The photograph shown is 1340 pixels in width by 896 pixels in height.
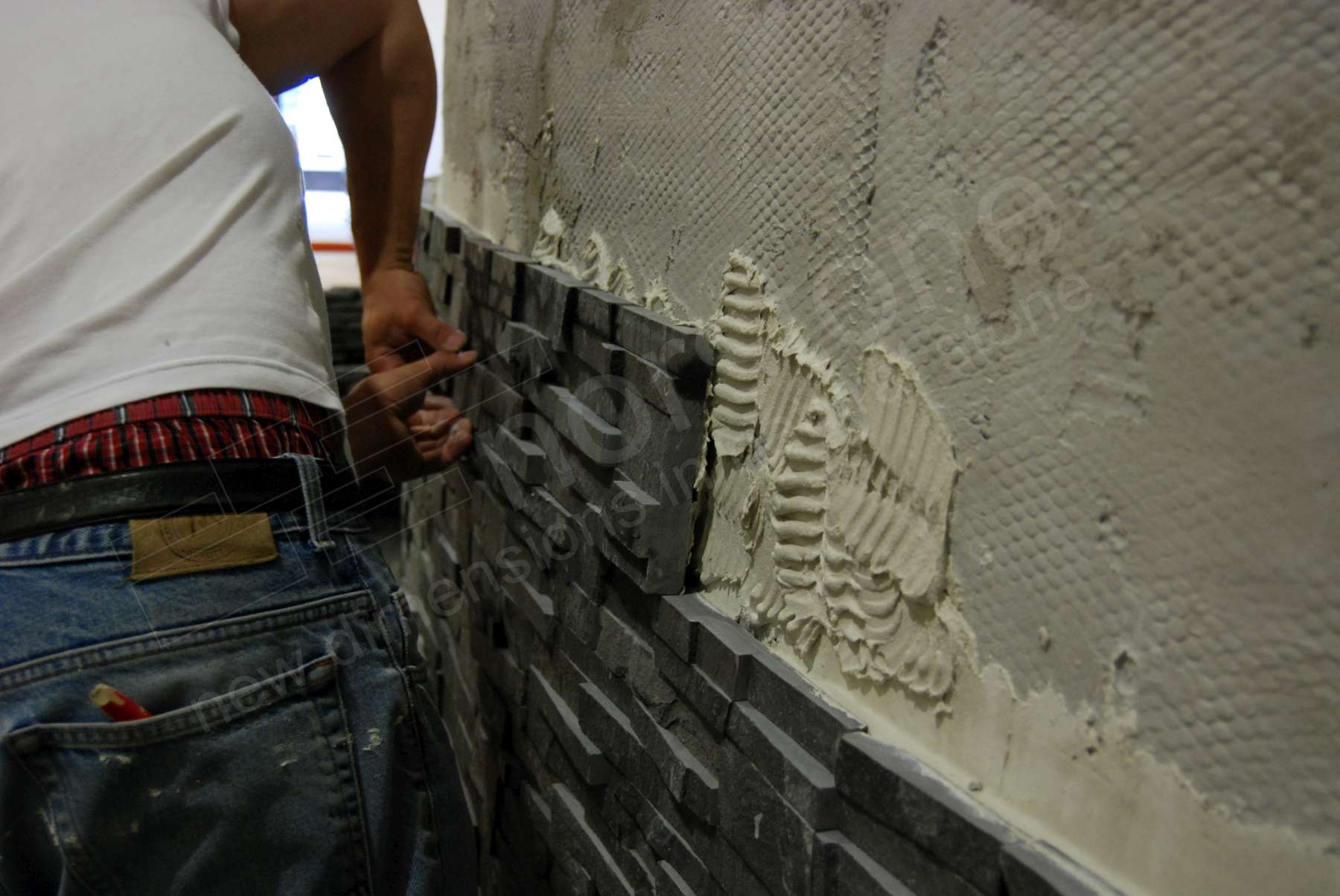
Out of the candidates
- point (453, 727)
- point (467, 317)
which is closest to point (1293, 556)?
point (467, 317)

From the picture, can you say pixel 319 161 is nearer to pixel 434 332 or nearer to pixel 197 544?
pixel 434 332

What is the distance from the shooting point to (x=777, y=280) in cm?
110

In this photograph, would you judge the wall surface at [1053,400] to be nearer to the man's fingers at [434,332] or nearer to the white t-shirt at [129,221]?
the white t-shirt at [129,221]

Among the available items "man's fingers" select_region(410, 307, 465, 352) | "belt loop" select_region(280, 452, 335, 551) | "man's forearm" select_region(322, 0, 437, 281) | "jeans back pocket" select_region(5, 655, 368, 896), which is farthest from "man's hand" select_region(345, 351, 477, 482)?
"jeans back pocket" select_region(5, 655, 368, 896)

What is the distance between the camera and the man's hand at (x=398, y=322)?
1793mm

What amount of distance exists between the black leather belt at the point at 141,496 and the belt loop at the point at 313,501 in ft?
0.11

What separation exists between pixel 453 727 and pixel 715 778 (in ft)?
4.30

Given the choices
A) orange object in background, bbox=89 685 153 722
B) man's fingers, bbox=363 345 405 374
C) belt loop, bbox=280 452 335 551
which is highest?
man's fingers, bbox=363 345 405 374

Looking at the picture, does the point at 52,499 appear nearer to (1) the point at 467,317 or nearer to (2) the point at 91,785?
(2) the point at 91,785

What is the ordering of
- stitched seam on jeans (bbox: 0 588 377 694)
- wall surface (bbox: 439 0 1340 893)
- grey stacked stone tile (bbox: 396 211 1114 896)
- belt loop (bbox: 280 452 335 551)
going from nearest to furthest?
wall surface (bbox: 439 0 1340 893) → grey stacked stone tile (bbox: 396 211 1114 896) → stitched seam on jeans (bbox: 0 588 377 694) → belt loop (bbox: 280 452 335 551)

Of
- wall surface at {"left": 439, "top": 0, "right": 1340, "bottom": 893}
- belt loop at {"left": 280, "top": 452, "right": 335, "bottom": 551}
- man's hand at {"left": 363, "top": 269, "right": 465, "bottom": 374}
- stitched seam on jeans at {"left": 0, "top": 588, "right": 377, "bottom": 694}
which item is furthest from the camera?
man's hand at {"left": 363, "top": 269, "right": 465, "bottom": 374}

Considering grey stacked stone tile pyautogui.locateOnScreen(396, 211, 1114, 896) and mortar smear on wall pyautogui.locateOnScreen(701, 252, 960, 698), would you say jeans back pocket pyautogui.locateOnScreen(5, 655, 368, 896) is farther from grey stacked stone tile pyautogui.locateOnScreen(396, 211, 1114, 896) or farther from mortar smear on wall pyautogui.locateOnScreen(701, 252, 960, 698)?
mortar smear on wall pyautogui.locateOnScreen(701, 252, 960, 698)

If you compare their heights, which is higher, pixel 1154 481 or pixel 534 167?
pixel 534 167

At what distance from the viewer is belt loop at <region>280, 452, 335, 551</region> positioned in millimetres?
1148
